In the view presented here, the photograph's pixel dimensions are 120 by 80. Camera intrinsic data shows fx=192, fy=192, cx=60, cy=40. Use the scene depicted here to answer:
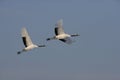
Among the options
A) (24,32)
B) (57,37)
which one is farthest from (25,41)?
(57,37)

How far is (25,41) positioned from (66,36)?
489cm

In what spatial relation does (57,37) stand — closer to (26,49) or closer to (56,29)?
(56,29)

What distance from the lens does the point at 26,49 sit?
21.1m

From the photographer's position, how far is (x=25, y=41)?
22688 mm

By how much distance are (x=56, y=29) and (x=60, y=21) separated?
1385mm

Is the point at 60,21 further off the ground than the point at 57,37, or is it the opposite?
the point at 60,21

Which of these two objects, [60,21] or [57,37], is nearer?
[57,37]

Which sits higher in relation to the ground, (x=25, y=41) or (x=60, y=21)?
(x=60, y=21)

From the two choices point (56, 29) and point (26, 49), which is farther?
point (56, 29)

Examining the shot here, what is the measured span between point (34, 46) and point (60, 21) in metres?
4.61

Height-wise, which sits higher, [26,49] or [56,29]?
[56,29]

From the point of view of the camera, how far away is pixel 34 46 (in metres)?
21.7

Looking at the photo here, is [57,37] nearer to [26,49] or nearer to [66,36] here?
[66,36]

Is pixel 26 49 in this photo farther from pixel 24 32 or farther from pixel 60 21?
pixel 60 21
